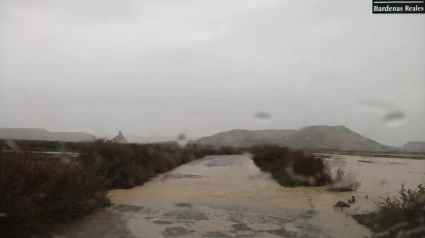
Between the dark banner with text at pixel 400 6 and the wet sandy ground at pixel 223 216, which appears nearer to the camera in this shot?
Result: the dark banner with text at pixel 400 6

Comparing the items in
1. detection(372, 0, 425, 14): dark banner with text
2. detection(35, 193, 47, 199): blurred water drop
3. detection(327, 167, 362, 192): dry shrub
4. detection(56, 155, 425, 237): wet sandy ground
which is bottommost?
detection(56, 155, 425, 237): wet sandy ground

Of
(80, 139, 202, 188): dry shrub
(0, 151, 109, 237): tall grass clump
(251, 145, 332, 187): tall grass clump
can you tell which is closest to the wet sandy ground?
(0, 151, 109, 237): tall grass clump

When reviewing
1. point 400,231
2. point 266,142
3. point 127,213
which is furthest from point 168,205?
point 266,142

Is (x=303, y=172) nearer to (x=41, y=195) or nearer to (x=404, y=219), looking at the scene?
(x=404, y=219)

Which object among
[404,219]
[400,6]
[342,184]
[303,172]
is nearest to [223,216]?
[404,219]

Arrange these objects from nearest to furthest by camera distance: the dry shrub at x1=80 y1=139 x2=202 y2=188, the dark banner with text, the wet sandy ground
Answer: the dark banner with text → the wet sandy ground → the dry shrub at x1=80 y1=139 x2=202 y2=188

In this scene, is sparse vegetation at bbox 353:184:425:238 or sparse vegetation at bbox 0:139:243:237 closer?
sparse vegetation at bbox 0:139:243:237

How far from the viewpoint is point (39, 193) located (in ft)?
36.4

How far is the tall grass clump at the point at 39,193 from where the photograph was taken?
9.89 metres

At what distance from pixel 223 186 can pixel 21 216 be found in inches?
612

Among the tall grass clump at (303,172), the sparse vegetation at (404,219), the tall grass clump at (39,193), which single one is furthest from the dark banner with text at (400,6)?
the tall grass clump at (303,172)

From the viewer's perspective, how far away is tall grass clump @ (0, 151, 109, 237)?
989 cm

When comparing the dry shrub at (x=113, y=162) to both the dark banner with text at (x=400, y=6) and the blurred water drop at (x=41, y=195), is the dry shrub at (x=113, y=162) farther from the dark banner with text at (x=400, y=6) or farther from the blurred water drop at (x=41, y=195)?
the dark banner with text at (x=400, y=6)

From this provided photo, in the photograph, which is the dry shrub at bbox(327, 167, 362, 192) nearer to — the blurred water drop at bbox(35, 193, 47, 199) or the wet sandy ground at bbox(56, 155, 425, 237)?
the wet sandy ground at bbox(56, 155, 425, 237)
